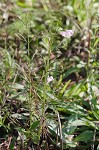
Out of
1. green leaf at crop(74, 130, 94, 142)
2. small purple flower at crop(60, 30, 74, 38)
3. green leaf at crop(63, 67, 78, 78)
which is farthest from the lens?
green leaf at crop(63, 67, 78, 78)

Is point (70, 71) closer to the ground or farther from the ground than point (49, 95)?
farther from the ground

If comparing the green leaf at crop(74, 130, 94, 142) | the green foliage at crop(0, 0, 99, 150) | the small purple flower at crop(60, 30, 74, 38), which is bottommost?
the green leaf at crop(74, 130, 94, 142)

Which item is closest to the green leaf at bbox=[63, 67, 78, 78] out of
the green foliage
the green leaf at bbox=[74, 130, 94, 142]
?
the green foliage

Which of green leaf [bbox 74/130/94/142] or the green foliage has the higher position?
the green foliage

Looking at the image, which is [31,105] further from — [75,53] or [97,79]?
[75,53]

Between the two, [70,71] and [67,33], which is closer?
[67,33]

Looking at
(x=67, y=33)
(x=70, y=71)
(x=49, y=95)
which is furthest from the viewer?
(x=70, y=71)

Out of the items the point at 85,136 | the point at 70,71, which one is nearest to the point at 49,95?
the point at 85,136

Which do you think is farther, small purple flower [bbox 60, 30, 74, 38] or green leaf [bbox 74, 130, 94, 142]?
green leaf [bbox 74, 130, 94, 142]

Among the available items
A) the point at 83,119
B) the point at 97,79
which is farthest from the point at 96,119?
the point at 97,79

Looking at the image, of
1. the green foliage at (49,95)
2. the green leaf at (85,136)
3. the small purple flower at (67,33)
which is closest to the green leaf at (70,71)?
the green foliage at (49,95)

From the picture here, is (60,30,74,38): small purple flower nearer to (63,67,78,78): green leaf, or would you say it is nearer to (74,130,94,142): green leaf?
(74,130,94,142): green leaf

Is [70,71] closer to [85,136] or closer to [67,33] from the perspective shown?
[85,136]
